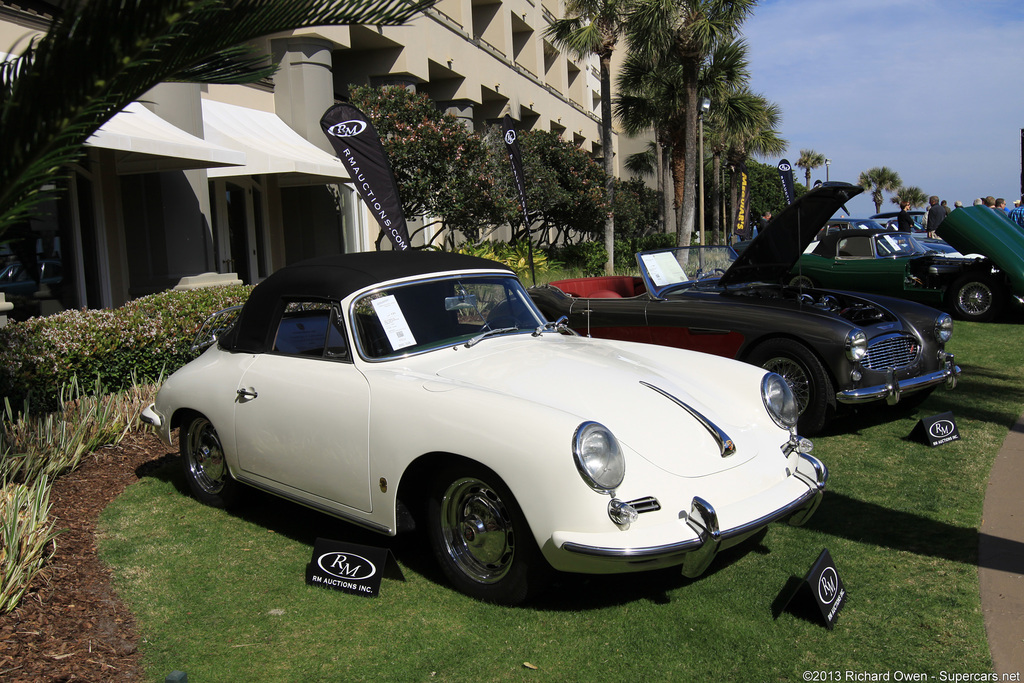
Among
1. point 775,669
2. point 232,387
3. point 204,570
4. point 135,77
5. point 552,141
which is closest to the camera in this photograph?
point 135,77

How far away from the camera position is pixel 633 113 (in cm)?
3344

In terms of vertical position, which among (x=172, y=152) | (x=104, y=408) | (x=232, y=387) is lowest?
(x=104, y=408)

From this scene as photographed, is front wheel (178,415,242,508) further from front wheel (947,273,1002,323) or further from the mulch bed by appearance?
front wheel (947,273,1002,323)

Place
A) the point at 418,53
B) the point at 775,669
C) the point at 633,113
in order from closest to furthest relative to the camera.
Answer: the point at 775,669, the point at 418,53, the point at 633,113

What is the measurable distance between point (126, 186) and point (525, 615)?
11.5 m

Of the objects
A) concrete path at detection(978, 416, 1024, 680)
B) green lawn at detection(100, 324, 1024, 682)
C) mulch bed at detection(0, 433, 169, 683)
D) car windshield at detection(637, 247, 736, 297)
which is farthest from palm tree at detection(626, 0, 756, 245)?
mulch bed at detection(0, 433, 169, 683)

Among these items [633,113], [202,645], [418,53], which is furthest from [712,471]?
[633,113]

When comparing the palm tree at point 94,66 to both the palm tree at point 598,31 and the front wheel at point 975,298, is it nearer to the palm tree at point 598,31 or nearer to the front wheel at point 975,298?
the front wheel at point 975,298

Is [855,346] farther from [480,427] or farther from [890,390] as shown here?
[480,427]

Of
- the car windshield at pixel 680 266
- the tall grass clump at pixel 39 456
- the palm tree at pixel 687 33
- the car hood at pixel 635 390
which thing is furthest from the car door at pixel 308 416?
the palm tree at pixel 687 33

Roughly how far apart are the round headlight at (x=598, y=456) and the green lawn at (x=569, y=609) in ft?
2.24

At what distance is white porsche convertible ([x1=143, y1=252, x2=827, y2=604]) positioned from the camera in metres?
3.28

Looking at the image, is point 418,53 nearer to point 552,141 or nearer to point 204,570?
point 552,141

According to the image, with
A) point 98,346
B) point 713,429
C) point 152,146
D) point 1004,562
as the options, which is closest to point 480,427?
point 713,429
